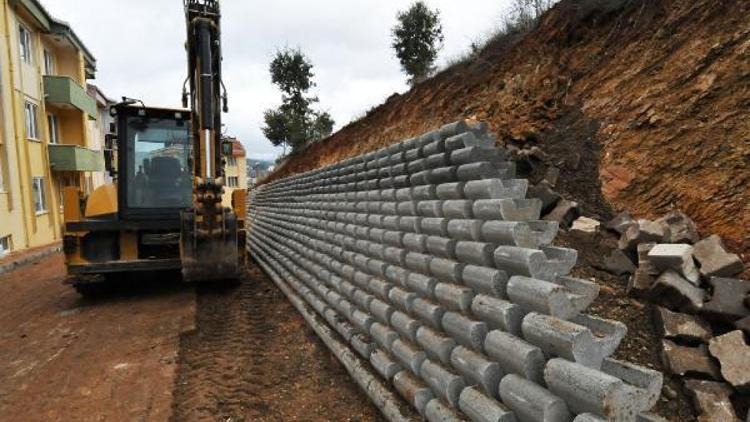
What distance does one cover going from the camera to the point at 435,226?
11.5ft

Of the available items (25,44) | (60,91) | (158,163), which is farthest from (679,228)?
(60,91)

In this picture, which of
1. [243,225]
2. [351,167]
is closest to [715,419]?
[351,167]

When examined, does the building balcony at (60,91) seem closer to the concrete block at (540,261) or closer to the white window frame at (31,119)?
the white window frame at (31,119)

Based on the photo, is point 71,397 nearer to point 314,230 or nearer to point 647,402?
point 314,230

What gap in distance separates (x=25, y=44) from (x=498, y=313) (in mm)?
20776

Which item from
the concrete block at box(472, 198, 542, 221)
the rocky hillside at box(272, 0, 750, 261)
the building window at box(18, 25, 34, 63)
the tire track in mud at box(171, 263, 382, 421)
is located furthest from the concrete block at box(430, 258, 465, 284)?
the building window at box(18, 25, 34, 63)

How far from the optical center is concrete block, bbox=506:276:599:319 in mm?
2252

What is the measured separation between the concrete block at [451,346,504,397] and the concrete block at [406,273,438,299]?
534 millimetres

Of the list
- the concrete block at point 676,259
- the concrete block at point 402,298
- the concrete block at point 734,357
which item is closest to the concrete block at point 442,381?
the concrete block at point 402,298

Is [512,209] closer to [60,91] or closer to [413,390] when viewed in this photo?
[413,390]

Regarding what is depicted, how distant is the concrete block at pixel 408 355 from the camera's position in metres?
3.39

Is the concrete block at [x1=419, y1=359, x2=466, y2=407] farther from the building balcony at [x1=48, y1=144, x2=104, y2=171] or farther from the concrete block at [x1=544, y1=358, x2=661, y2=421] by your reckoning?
the building balcony at [x1=48, y1=144, x2=104, y2=171]

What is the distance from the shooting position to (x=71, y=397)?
4434 millimetres

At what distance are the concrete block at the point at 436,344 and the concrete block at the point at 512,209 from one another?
32.6 inches
